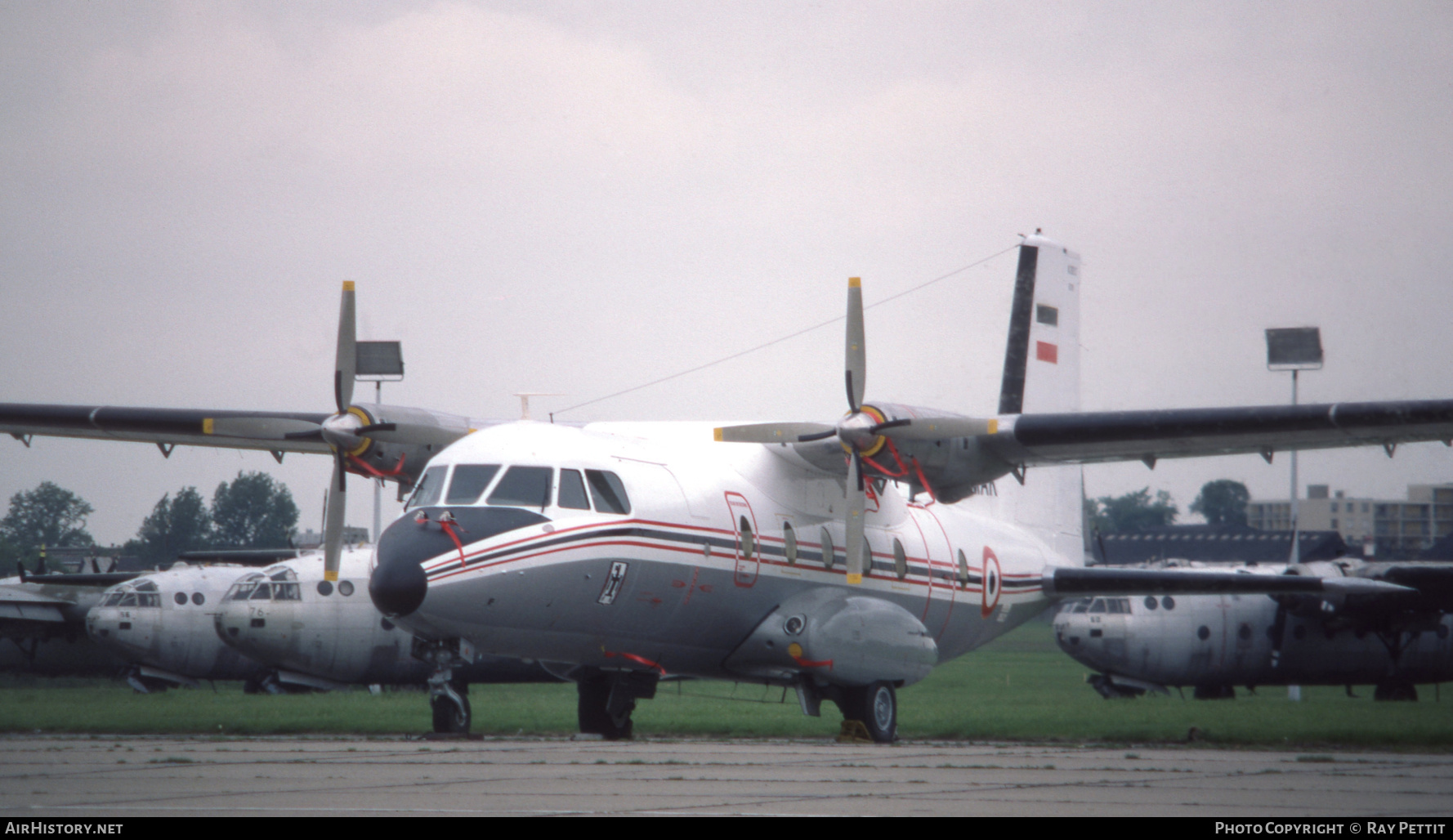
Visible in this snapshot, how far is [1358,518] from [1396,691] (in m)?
109

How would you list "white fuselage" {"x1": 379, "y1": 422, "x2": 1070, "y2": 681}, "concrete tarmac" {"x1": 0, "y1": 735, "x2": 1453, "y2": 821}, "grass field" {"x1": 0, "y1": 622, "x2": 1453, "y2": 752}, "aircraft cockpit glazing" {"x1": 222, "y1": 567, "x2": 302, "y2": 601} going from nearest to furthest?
"concrete tarmac" {"x1": 0, "y1": 735, "x2": 1453, "y2": 821} < "white fuselage" {"x1": 379, "y1": 422, "x2": 1070, "y2": 681} < "grass field" {"x1": 0, "y1": 622, "x2": 1453, "y2": 752} < "aircraft cockpit glazing" {"x1": 222, "y1": 567, "x2": 302, "y2": 601}

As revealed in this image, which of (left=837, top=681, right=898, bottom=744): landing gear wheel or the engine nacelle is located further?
(left=837, top=681, right=898, bottom=744): landing gear wheel

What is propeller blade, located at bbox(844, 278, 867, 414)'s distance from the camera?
17391 mm

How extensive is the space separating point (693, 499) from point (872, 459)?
2249mm

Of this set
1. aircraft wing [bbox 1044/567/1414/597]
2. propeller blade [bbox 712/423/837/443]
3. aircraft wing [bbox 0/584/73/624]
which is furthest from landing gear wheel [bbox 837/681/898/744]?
aircraft wing [bbox 0/584/73/624]

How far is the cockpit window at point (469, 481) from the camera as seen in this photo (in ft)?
47.6

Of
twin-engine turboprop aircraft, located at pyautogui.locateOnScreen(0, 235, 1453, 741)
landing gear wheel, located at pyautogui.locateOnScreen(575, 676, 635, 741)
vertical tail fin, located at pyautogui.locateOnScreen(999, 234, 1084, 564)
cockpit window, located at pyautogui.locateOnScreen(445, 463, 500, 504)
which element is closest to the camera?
twin-engine turboprop aircraft, located at pyautogui.locateOnScreen(0, 235, 1453, 741)

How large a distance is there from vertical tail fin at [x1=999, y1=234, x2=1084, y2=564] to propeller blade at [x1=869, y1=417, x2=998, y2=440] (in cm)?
528

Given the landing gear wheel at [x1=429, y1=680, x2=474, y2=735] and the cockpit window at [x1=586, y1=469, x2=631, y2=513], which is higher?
the cockpit window at [x1=586, y1=469, x2=631, y2=513]

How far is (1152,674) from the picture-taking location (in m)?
28.8

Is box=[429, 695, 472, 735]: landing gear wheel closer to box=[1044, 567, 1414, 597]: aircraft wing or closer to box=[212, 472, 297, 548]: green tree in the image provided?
box=[1044, 567, 1414, 597]: aircraft wing

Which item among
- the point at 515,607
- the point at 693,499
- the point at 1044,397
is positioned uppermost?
the point at 1044,397
